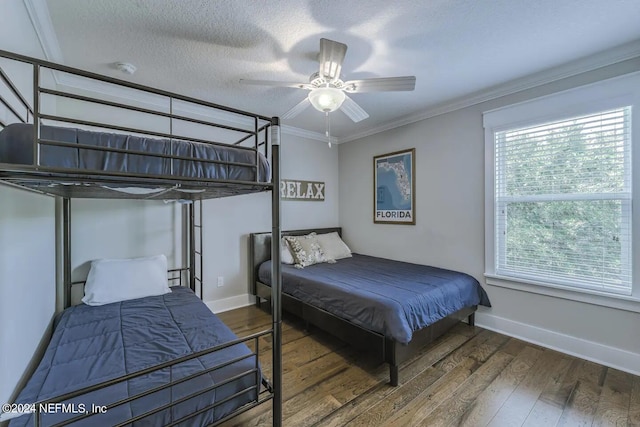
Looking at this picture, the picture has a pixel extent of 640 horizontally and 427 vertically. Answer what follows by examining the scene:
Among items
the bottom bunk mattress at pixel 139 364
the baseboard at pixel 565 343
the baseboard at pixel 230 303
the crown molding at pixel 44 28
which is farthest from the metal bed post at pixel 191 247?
the baseboard at pixel 565 343

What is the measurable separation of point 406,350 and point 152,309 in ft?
6.39

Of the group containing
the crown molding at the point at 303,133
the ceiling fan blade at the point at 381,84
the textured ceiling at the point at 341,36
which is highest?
the textured ceiling at the point at 341,36

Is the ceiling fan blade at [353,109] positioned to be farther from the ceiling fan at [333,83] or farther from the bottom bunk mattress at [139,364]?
the bottom bunk mattress at [139,364]

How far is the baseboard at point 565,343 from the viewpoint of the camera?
2.03 meters

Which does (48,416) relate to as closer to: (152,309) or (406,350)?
(152,309)

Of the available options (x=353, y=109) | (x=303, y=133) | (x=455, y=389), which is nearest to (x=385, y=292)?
(x=455, y=389)

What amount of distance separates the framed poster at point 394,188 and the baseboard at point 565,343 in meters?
1.36

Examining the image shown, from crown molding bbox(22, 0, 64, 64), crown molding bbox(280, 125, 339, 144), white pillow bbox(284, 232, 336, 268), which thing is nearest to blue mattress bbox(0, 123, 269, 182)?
crown molding bbox(22, 0, 64, 64)

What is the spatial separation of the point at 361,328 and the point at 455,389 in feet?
2.41

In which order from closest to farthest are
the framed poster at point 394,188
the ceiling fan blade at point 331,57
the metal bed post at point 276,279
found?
the metal bed post at point 276,279, the ceiling fan blade at point 331,57, the framed poster at point 394,188

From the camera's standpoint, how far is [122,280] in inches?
90.8

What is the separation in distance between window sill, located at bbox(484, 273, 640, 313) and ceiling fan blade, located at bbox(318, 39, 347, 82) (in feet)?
8.08

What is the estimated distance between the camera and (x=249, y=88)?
103 inches

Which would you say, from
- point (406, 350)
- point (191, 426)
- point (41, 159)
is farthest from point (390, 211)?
point (41, 159)
